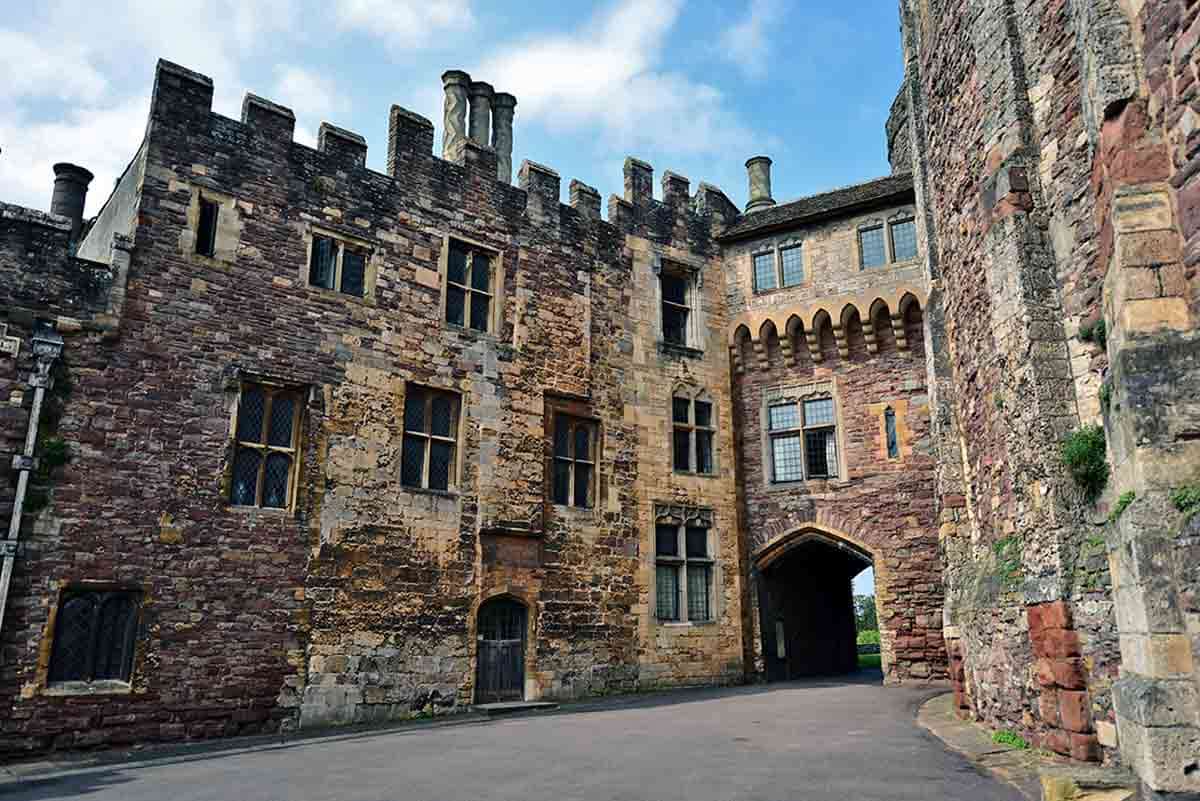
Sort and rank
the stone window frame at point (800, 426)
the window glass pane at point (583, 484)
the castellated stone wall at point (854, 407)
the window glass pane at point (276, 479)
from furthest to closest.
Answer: the stone window frame at point (800, 426)
the castellated stone wall at point (854, 407)
the window glass pane at point (583, 484)
the window glass pane at point (276, 479)

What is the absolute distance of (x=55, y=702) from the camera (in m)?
10.2

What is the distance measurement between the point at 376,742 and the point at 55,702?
3.85 meters

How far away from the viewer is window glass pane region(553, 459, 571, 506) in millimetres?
15672

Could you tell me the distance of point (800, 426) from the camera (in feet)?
58.4

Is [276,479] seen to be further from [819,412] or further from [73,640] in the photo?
[819,412]

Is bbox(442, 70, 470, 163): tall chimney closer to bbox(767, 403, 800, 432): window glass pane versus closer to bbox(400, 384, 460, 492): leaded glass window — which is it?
bbox(400, 384, 460, 492): leaded glass window

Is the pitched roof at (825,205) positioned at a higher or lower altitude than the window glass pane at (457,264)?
higher

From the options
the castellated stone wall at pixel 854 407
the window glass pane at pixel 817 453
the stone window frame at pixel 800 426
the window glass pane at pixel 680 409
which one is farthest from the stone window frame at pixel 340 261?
the window glass pane at pixel 817 453

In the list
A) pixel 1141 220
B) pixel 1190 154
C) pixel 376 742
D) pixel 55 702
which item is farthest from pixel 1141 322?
pixel 55 702

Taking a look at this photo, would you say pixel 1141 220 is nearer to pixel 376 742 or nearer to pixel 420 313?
pixel 376 742

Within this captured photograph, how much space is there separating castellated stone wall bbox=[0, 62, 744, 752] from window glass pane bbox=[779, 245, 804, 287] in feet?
9.34

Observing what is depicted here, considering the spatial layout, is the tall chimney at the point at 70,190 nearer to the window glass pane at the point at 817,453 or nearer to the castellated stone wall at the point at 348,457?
the castellated stone wall at the point at 348,457

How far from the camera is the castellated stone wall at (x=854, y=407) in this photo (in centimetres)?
1609

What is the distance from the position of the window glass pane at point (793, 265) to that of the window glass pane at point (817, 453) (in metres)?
3.30
